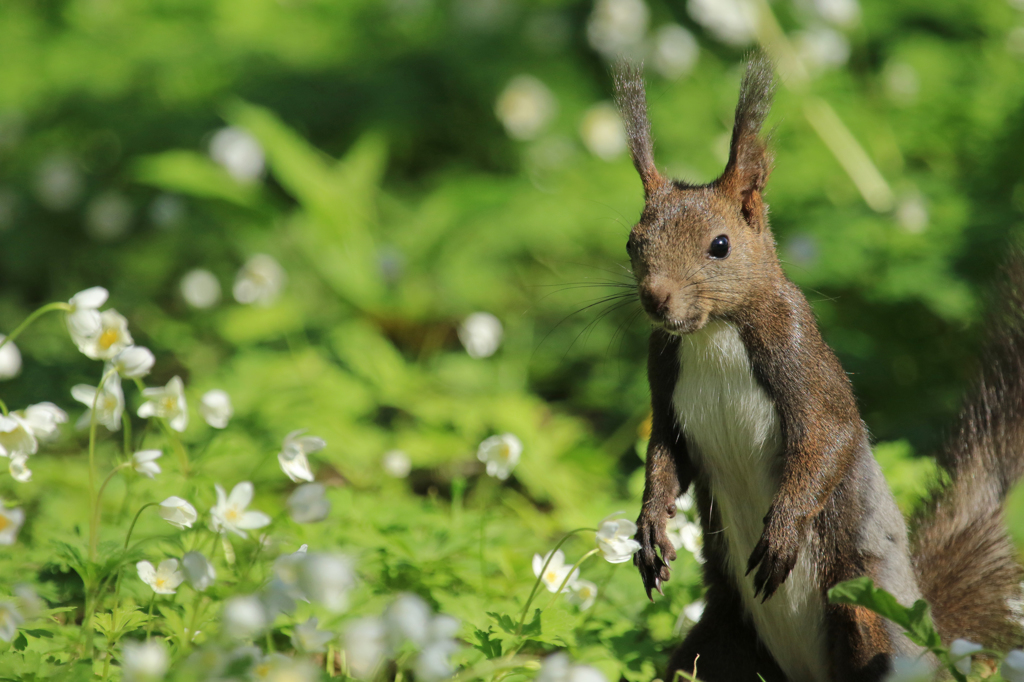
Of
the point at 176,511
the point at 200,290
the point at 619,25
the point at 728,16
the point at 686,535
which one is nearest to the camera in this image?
the point at 176,511

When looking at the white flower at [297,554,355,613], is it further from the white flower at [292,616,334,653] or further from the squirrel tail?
the squirrel tail

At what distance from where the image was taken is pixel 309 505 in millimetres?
1865

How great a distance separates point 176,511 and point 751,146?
147cm

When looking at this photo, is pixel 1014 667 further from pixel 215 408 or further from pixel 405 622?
pixel 215 408

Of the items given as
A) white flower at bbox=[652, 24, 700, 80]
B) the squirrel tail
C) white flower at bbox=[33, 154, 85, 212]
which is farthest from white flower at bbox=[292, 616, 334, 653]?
white flower at bbox=[33, 154, 85, 212]

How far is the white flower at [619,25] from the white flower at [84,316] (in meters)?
3.75

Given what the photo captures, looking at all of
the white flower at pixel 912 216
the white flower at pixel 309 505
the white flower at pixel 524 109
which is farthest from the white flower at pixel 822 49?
the white flower at pixel 309 505

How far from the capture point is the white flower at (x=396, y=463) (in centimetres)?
349

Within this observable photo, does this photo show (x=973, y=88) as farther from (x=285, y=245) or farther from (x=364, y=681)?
(x=364, y=681)

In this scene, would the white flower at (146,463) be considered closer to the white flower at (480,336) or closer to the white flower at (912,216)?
the white flower at (480,336)

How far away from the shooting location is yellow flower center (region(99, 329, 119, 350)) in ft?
7.28

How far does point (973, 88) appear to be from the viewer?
16.2ft

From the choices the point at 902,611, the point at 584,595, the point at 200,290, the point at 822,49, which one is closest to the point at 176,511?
the point at 584,595

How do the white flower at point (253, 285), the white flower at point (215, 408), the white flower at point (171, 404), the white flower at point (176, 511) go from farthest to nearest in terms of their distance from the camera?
the white flower at point (253, 285), the white flower at point (215, 408), the white flower at point (171, 404), the white flower at point (176, 511)
